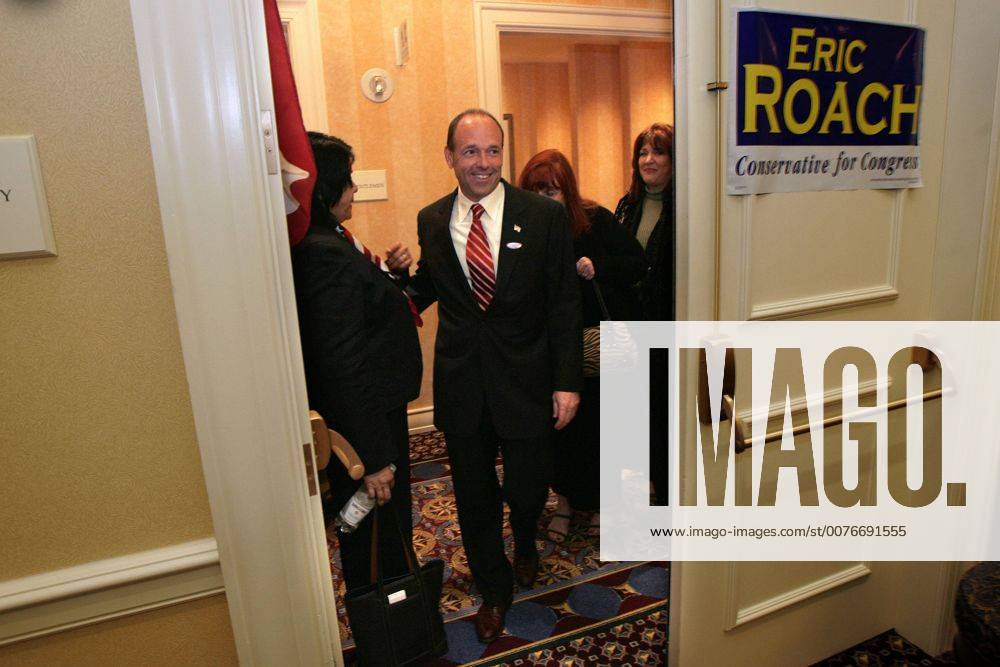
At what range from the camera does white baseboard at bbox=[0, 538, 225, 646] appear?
0.93 m

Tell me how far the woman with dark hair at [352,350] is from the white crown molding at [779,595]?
2.88 feet

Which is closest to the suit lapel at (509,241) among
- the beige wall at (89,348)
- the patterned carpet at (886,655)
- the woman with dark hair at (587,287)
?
the woman with dark hair at (587,287)

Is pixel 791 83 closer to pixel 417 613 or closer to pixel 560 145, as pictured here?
pixel 417 613

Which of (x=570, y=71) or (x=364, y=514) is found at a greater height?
(x=570, y=71)

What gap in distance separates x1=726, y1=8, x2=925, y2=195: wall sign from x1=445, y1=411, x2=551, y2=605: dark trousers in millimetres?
1118

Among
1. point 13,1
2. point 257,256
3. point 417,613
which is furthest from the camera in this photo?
point 417,613

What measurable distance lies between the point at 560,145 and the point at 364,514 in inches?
187

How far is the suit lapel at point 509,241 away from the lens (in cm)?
196

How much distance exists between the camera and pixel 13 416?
2.90 ft

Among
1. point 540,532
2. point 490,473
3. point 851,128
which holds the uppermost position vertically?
point 851,128

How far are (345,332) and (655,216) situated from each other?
1.46 m

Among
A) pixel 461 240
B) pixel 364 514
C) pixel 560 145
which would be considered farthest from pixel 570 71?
pixel 364 514

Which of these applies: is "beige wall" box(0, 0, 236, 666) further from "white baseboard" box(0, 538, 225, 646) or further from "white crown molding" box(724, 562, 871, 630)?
"white crown molding" box(724, 562, 871, 630)

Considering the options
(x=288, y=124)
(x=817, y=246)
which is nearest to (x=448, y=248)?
(x=288, y=124)
